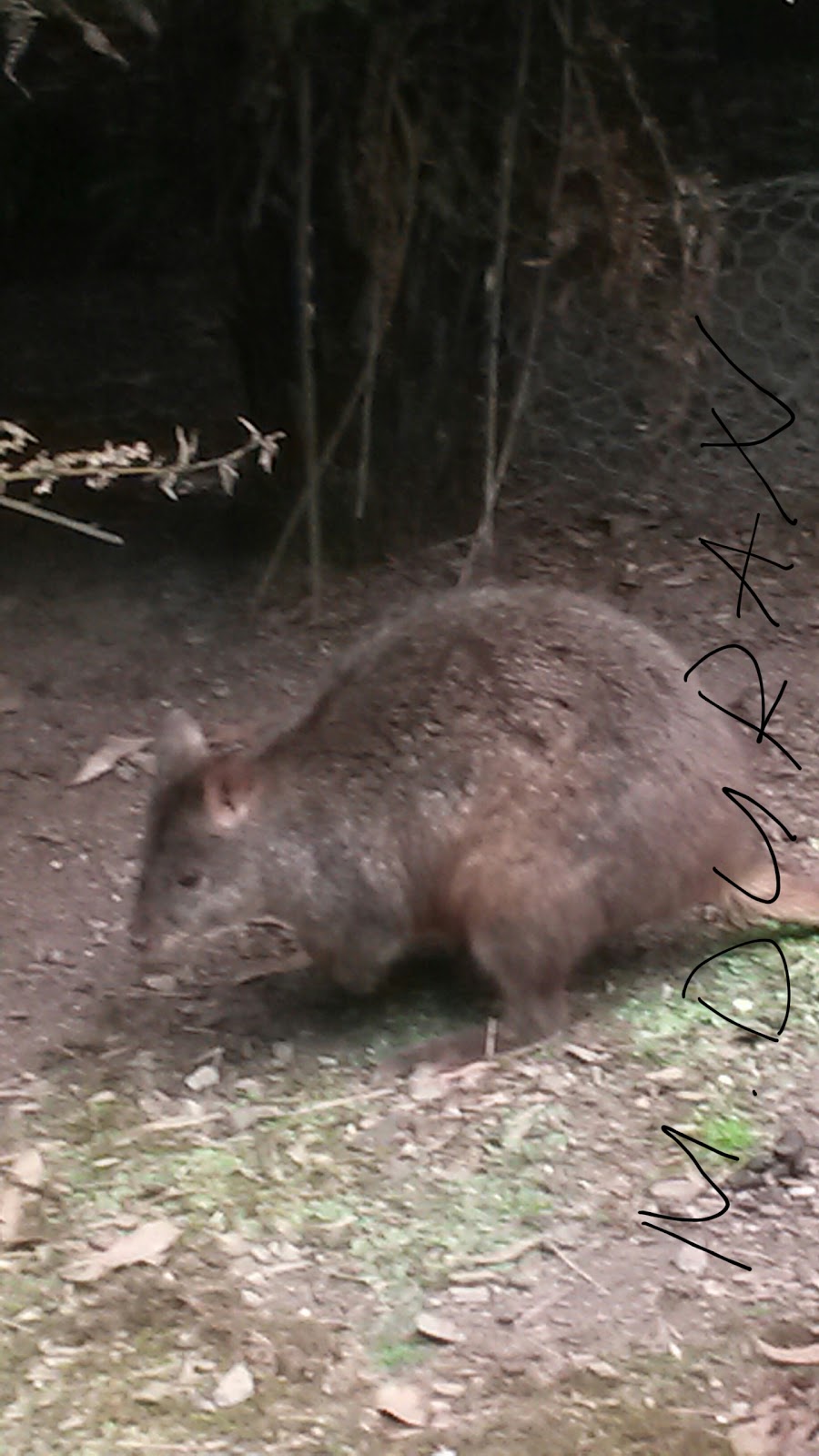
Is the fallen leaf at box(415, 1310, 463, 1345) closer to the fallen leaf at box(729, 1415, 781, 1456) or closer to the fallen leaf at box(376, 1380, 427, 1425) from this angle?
the fallen leaf at box(376, 1380, 427, 1425)

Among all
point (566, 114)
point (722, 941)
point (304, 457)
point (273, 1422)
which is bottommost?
point (273, 1422)

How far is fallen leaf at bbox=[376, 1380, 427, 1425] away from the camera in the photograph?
280 centimetres

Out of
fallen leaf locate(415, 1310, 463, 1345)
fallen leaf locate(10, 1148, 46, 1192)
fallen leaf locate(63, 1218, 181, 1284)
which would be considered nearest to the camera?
Answer: fallen leaf locate(415, 1310, 463, 1345)

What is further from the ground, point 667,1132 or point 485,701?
point 485,701

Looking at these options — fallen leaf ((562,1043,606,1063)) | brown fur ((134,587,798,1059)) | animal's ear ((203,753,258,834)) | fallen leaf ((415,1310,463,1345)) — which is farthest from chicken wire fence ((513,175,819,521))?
fallen leaf ((415,1310,463,1345))

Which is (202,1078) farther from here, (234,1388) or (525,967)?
(234,1388)

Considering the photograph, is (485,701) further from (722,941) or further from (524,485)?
(524,485)

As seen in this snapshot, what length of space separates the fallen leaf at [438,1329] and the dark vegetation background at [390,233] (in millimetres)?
2496

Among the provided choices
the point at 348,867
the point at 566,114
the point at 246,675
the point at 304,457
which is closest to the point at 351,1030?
the point at 348,867

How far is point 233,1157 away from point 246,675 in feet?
6.82

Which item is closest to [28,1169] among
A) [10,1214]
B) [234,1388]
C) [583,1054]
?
[10,1214]

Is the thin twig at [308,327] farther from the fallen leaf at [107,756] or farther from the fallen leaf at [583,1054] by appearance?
the fallen leaf at [583,1054]

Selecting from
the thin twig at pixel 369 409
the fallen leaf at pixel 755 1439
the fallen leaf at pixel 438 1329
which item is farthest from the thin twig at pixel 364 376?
the fallen leaf at pixel 755 1439

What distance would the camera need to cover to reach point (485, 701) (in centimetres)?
391
